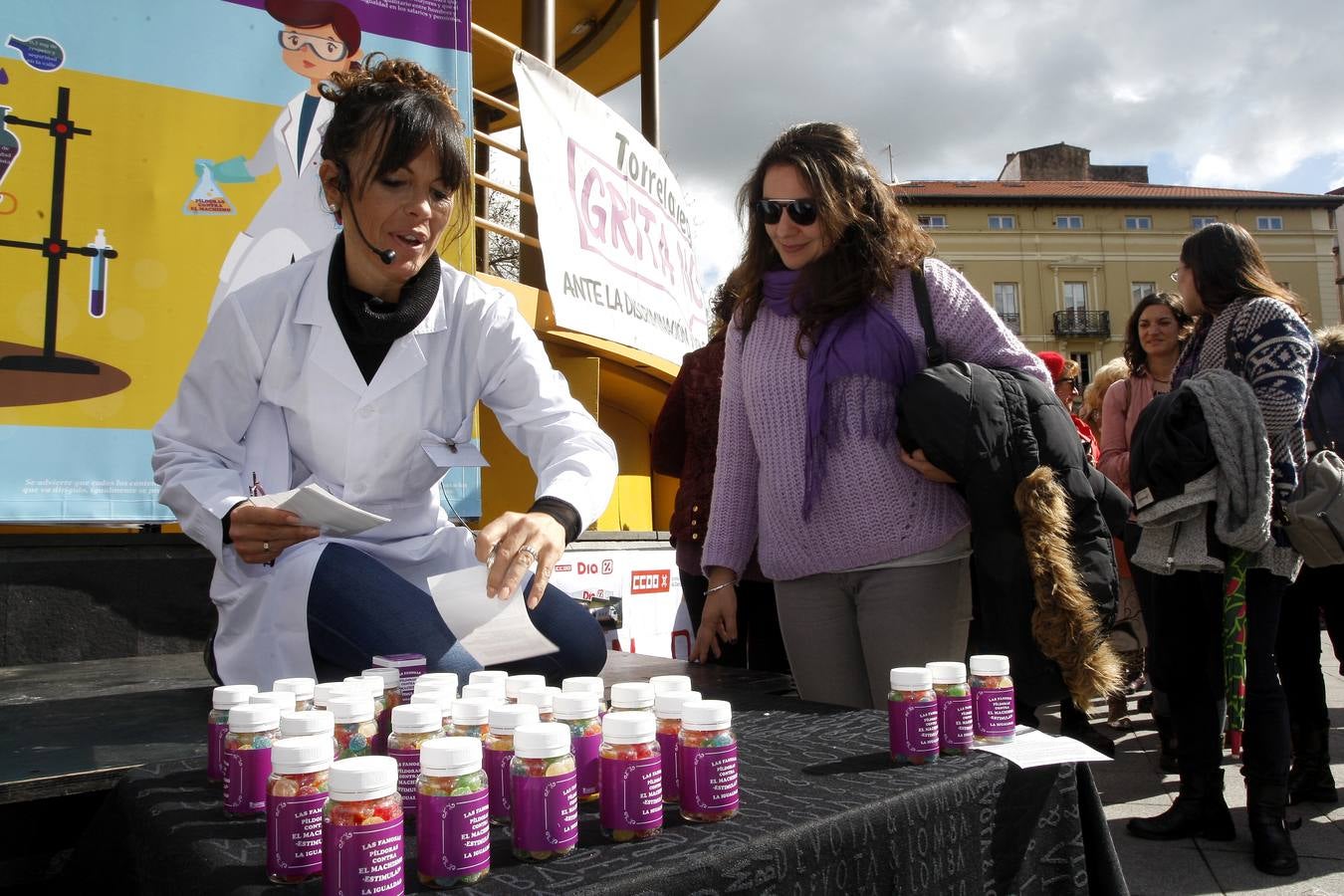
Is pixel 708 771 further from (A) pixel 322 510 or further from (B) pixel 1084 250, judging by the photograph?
(B) pixel 1084 250

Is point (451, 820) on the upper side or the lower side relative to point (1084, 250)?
lower

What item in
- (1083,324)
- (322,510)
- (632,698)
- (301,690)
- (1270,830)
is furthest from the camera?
(1083,324)

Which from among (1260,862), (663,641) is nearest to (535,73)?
(663,641)

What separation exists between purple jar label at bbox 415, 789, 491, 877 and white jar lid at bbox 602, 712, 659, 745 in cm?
23

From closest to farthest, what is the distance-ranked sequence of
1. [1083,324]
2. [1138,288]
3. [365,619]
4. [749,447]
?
[365,619], [749,447], [1083,324], [1138,288]

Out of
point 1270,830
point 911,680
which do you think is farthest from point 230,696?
point 1270,830

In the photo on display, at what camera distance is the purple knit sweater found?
2182 mm

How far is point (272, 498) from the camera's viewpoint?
182 cm

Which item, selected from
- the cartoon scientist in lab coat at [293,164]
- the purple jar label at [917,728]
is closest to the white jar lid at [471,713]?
the purple jar label at [917,728]

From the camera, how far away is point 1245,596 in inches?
108

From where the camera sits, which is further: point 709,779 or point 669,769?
point 669,769

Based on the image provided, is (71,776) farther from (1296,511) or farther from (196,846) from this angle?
(1296,511)

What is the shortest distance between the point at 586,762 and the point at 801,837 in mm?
340

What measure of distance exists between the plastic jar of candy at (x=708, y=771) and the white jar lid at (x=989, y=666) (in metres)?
0.57
